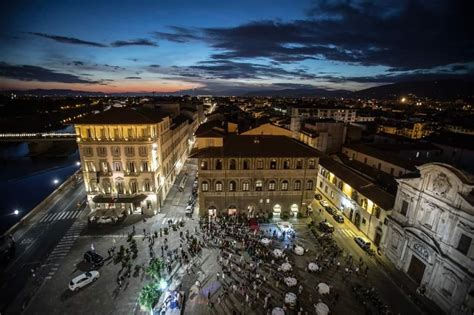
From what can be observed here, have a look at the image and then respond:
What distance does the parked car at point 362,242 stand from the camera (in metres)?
36.4

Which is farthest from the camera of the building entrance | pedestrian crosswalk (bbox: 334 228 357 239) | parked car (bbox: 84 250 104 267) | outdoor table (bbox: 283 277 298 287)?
pedestrian crosswalk (bbox: 334 228 357 239)

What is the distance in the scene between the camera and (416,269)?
101 feet

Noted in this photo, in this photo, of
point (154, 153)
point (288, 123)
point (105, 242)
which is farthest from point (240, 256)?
point (288, 123)

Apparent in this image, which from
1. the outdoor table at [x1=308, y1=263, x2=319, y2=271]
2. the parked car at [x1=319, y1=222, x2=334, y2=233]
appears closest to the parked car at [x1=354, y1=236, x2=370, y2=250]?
the parked car at [x1=319, y1=222, x2=334, y2=233]

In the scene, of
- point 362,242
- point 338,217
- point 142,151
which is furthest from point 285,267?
point 142,151

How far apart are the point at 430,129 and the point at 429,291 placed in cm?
9931

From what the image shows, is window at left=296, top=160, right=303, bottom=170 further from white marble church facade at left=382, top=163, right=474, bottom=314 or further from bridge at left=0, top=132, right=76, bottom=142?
bridge at left=0, top=132, right=76, bottom=142

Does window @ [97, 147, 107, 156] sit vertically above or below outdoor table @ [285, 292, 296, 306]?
above

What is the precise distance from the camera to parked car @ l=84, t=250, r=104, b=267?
105 ft

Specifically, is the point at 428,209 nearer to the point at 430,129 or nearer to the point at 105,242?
the point at 105,242

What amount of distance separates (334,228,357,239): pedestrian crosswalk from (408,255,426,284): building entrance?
30.9 ft

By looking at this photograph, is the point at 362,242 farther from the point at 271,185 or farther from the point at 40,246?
the point at 40,246

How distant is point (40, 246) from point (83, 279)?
13.2 m

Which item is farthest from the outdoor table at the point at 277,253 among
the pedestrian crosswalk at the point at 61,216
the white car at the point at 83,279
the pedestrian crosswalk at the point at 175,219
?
the pedestrian crosswalk at the point at 61,216
